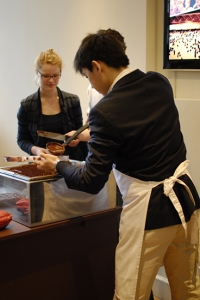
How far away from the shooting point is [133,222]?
5.53 ft

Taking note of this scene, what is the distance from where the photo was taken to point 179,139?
1741mm

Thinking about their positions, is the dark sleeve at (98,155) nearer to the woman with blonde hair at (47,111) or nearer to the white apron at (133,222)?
the white apron at (133,222)

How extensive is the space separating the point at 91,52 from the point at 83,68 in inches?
2.8

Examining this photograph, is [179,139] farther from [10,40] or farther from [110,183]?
[10,40]

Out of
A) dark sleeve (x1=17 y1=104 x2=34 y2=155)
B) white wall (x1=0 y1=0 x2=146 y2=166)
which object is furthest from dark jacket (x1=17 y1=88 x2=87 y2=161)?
white wall (x1=0 y1=0 x2=146 y2=166)

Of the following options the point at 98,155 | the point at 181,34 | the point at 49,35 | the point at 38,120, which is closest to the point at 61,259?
the point at 98,155

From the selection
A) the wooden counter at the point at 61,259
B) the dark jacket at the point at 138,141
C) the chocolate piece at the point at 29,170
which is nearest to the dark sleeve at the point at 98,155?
the dark jacket at the point at 138,141

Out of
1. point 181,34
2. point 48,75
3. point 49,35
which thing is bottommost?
point 48,75

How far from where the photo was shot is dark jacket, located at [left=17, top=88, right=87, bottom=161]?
7.99 ft

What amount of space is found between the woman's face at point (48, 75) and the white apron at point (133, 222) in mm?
858

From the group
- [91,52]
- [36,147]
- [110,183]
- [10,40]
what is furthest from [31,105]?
[10,40]

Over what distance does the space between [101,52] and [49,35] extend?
202 cm

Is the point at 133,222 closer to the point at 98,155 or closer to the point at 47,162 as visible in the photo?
the point at 98,155

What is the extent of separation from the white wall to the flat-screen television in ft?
0.59
